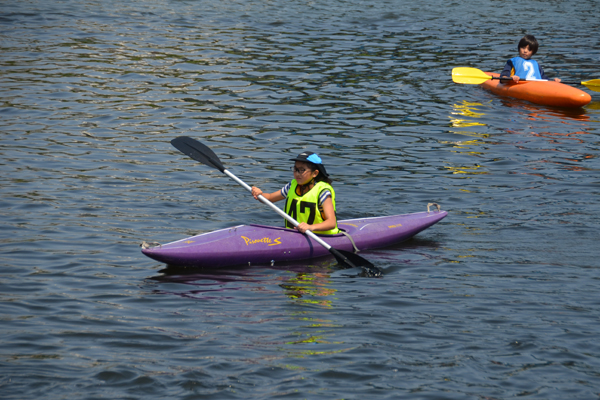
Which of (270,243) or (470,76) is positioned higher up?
(470,76)

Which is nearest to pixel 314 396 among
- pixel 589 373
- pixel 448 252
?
pixel 589 373

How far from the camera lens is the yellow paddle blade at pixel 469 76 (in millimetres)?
15547

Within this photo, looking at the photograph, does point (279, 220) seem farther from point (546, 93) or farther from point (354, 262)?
point (546, 93)

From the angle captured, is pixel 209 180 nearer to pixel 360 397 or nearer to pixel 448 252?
pixel 448 252

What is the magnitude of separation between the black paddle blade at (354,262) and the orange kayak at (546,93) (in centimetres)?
842

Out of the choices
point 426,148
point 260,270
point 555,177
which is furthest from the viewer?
point 426,148

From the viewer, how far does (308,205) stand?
7.50m

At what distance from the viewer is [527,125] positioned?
43.1ft

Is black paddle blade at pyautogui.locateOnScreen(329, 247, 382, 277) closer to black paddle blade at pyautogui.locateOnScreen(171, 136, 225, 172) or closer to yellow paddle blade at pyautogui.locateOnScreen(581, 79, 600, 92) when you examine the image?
black paddle blade at pyautogui.locateOnScreen(171, 136, 225, 172)

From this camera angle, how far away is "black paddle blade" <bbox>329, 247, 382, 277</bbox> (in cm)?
705

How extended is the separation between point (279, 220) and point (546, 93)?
779cm

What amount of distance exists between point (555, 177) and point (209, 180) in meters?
4.86

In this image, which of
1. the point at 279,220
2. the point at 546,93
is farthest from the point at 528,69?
the point at 279,220

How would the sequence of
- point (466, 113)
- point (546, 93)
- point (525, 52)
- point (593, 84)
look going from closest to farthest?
point (466, 113), point (546, 93), point (525, 52), point (593, 84)
